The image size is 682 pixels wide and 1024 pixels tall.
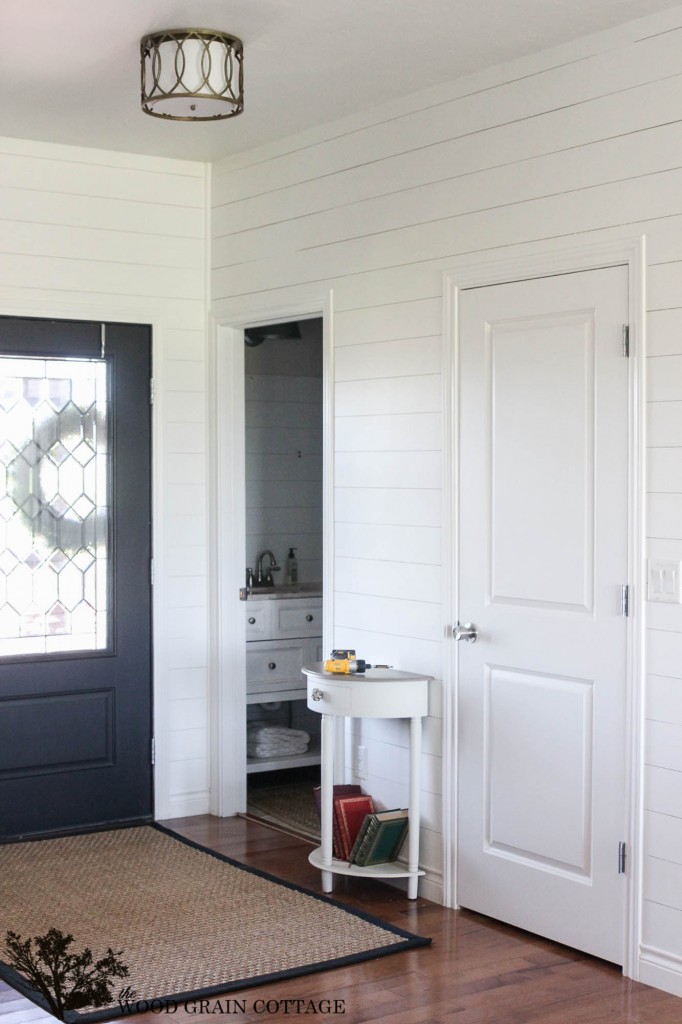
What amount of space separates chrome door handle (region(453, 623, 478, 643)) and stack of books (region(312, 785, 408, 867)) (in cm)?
68

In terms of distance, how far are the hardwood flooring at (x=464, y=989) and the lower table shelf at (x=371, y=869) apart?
0.12 meters

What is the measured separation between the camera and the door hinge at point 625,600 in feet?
11.1

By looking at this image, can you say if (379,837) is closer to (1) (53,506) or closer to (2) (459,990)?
(2) (459,990)

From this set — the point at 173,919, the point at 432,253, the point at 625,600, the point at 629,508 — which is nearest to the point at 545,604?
the point at 625,600

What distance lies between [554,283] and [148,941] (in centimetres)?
243

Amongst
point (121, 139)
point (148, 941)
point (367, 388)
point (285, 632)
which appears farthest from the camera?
point (285, 632)

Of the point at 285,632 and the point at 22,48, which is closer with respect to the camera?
the point at 22,48

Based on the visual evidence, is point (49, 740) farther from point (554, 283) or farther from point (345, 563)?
point (554, 283)

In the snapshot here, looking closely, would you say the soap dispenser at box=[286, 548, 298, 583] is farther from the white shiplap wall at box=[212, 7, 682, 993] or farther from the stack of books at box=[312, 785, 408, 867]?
the stack of books at box=[312, 785, 408, 867]

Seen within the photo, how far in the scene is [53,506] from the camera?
489 cm

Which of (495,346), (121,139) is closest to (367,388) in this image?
(495,346)

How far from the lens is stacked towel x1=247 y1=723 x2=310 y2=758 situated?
563cm

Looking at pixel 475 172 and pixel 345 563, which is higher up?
pixel 475 172

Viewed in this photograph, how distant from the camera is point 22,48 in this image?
3.70m
